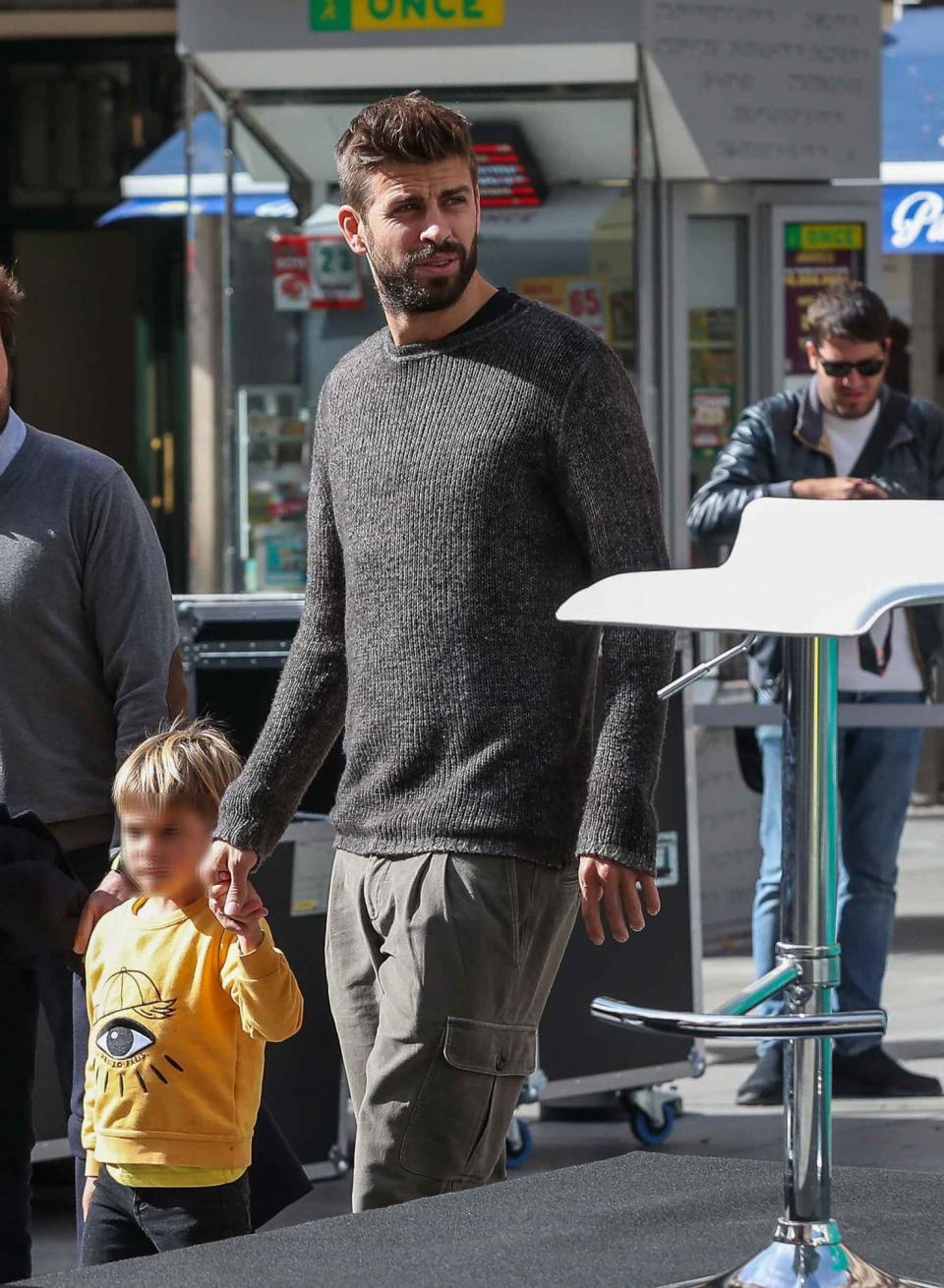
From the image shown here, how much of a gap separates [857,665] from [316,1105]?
1729 mm

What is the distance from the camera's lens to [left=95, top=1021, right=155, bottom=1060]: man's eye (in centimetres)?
319

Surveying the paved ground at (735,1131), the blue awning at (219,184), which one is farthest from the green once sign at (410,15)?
the paved ground at (735,1131)

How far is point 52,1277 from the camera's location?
6.43ft

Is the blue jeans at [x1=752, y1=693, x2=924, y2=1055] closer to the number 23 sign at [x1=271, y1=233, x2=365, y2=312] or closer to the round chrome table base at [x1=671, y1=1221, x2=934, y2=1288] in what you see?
the number 23 sign at [x1=271, y1=233, x2=365, y2=312]

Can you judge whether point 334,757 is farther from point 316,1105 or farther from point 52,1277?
point 52,1277

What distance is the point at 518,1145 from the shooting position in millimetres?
5117

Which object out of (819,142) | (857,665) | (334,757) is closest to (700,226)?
(819,142)

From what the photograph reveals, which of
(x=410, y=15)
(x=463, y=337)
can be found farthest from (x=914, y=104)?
(x=463, y=337)

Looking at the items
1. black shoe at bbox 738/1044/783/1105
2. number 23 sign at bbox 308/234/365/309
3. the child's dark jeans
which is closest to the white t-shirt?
black shoe at bbox 738/1044/783/1105

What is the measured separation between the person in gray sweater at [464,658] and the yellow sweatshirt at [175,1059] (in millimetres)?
399

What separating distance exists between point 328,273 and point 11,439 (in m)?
4.84

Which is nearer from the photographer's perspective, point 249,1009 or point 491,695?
point 491,695

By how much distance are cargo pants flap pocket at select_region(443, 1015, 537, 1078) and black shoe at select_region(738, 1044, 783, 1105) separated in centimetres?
296

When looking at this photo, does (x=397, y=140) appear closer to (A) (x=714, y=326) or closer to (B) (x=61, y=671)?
(B) (x=61, y=671)
